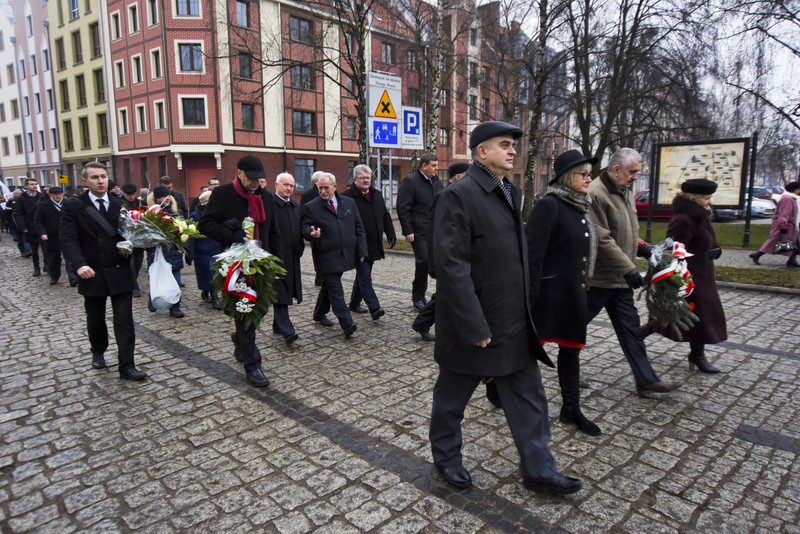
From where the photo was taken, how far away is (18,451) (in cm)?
359

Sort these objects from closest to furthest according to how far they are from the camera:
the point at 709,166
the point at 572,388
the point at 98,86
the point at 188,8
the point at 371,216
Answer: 1. the point at 572,388
2. the point at 371,216
3. the point at 709,166
4. the point at 188,8
5. the point at 98,86

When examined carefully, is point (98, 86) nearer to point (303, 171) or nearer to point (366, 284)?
point (303, 171)

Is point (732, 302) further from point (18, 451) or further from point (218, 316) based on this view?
point (18, 451)

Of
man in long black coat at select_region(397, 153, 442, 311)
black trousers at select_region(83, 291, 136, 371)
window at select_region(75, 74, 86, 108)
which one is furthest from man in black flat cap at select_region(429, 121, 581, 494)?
window at select_region(75, 74, 86, 108)

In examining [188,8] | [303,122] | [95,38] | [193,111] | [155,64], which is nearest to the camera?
[188,8]

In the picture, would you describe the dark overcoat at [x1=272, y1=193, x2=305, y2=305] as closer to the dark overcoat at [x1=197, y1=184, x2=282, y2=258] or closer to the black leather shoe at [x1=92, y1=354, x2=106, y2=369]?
the dark overcoat at [x1=197, y1=184, x2=282, y2=258]

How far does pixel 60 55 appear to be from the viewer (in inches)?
1598

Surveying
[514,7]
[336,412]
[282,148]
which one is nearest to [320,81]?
[282,148]

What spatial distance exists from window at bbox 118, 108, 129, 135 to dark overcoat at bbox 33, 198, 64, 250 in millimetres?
27191

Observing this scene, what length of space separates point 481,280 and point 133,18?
37313 millimetres

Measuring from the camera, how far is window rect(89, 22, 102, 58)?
119ft

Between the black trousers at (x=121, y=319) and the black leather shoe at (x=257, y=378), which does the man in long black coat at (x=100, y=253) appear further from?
the black leather shoe at (x=257, y=378)

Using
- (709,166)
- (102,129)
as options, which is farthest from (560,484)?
(102,129)

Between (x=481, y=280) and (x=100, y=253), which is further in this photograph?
(x=100, y=253)
